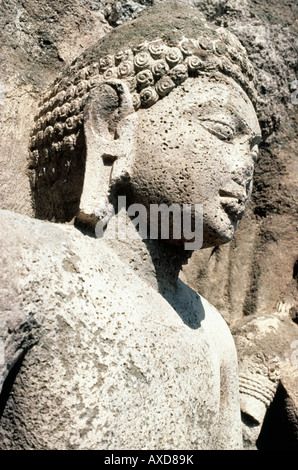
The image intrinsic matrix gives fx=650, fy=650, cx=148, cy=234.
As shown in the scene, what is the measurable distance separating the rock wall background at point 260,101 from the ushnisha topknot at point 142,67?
0.35 m

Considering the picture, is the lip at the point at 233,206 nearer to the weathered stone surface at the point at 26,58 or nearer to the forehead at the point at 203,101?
the forehead at the point at 203,101

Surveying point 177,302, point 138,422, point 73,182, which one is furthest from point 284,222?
point 138,422

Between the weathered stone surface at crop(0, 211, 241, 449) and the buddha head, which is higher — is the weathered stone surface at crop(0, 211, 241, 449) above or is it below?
below

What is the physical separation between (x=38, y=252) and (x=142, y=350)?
16.4 inches

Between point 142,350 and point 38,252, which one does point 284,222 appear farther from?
point 38,252

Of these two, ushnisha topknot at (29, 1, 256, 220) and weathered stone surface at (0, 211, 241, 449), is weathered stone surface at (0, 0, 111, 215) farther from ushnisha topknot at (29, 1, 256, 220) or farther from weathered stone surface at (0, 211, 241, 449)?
weathered stone surface at (0, 211, 241, 449)

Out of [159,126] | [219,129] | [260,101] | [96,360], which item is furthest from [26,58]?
[96,360]

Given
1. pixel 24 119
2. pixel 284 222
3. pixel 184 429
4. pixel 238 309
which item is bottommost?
pixel 184 429

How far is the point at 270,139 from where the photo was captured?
3.05 metres

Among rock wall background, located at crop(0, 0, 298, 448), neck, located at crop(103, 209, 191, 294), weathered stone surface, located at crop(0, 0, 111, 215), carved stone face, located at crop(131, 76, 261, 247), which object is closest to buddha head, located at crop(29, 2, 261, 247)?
carved stone face, located at crop(131, 76, 261, 247)

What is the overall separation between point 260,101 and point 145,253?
46.9 inches

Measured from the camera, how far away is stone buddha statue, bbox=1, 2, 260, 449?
169 cm

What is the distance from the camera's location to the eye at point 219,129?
2045 mm

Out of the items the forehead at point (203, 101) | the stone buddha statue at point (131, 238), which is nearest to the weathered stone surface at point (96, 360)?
the stone buddha statue at point (131, 238)
